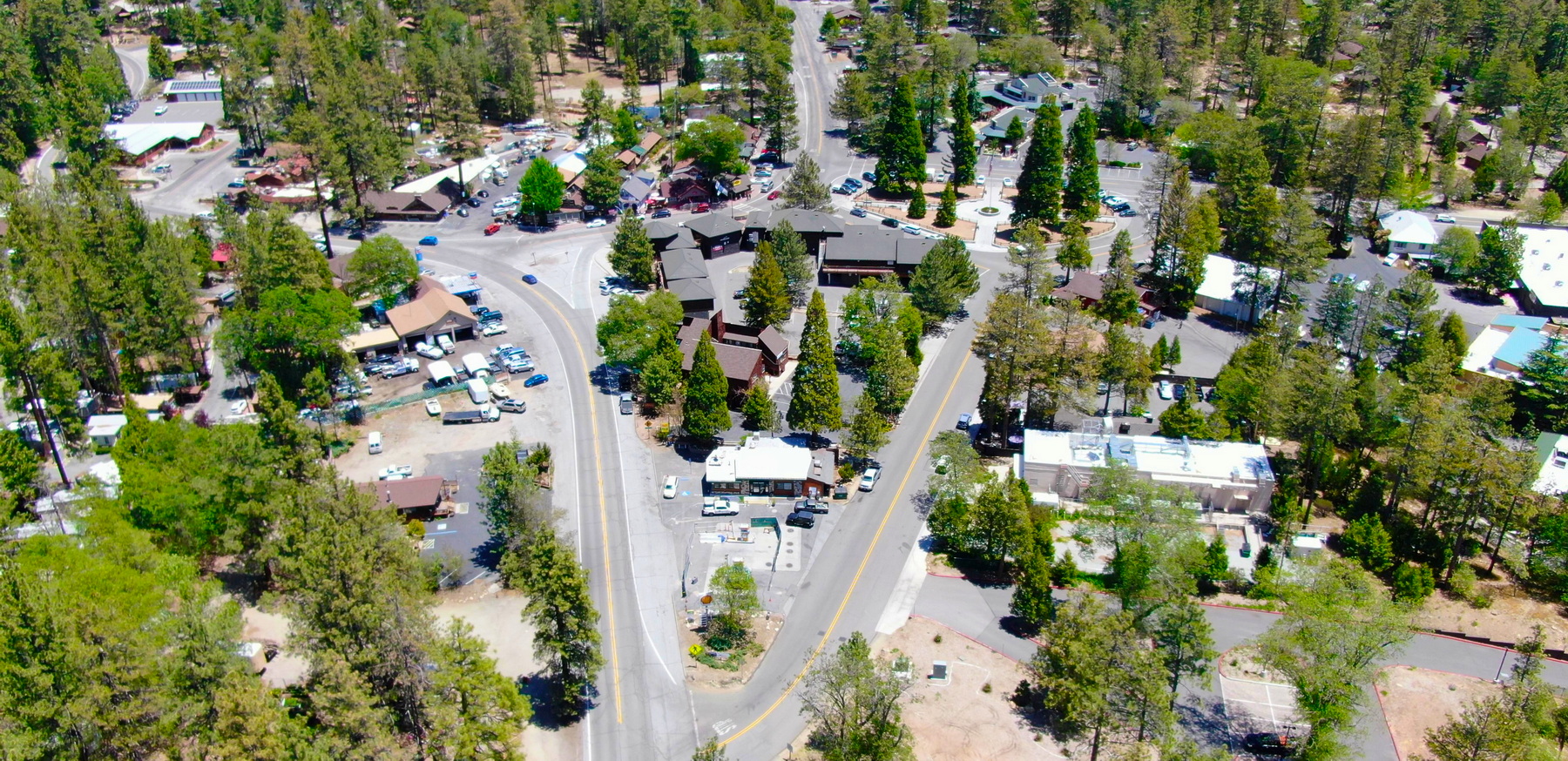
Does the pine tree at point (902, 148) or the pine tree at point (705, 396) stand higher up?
the pine tree at point (902, 148)

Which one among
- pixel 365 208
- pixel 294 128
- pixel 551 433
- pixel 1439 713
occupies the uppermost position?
pixel 294 128

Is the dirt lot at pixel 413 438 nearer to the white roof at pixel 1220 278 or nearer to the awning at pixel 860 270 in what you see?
the awning at pixel 860 270

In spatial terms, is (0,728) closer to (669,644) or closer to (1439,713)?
(669,644)

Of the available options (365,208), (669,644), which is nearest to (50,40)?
(365,208)

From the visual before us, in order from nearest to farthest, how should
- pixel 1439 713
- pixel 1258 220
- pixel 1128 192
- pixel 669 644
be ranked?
pixel 1439 713, pixel 669 644, pixel 1258 220, pixel 1128 192

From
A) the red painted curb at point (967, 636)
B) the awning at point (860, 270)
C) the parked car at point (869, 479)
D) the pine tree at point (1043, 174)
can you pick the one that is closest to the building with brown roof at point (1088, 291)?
the pine tree at point (1043, 174)

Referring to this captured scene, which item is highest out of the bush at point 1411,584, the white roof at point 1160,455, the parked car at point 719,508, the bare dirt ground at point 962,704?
the white roof at point 1160,455

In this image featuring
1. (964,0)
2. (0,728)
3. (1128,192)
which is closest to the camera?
(0,728)
